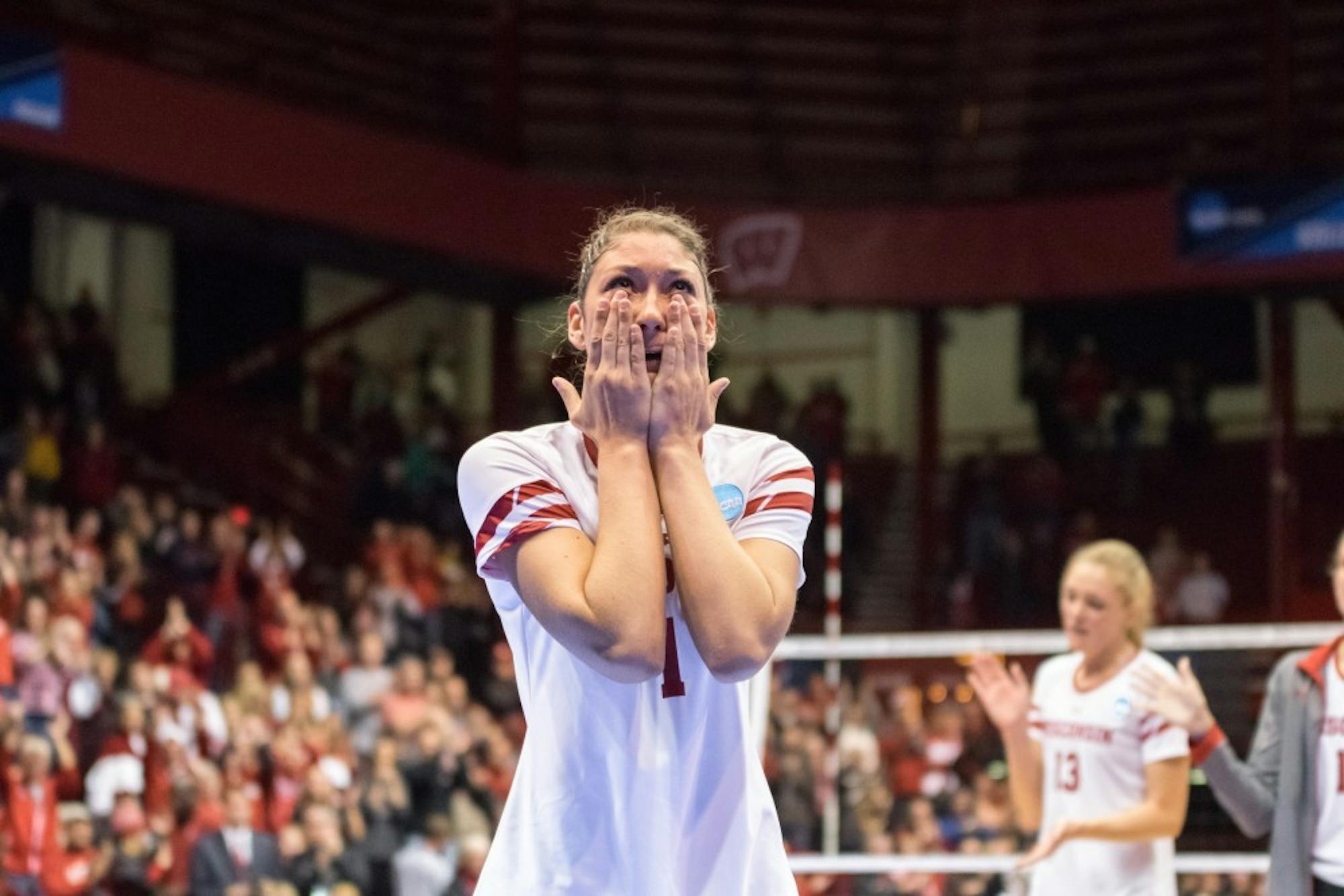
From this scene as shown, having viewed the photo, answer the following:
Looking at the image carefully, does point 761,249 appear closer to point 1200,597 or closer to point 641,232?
point 1200,597

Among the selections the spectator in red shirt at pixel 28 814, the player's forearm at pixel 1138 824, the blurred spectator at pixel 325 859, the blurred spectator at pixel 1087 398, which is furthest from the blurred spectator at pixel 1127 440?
the player's forearm at pixel 1138 824

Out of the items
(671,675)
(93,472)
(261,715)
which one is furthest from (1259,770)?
(93,472)

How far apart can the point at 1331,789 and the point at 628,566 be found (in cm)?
375

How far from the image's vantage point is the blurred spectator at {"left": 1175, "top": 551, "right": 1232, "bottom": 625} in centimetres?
1958

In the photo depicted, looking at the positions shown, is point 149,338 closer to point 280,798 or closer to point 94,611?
point 94,611

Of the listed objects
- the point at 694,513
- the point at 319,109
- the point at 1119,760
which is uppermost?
the point at 319,109

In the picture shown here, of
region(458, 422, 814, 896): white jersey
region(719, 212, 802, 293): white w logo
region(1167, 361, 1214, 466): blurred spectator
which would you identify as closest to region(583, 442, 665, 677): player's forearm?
region(458, 422, 814, 896): white jersey

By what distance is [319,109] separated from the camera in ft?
59.6

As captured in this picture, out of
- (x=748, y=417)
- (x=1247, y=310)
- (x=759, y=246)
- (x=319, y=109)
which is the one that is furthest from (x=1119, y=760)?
(x=1247, y=310)

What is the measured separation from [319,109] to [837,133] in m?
7.04

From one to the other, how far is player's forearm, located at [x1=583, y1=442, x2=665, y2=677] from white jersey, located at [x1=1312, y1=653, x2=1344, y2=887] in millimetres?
3620

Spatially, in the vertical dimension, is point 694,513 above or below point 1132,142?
below

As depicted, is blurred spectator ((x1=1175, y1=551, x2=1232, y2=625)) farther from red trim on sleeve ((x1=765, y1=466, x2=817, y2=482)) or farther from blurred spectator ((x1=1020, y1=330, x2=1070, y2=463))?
red trim on sleeve ((x1=765, y1=466, x2=817, y2=482))

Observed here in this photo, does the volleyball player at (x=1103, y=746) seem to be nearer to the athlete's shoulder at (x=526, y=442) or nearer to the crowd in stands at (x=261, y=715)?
the athlete's shoulder at (x=526, y=442)
